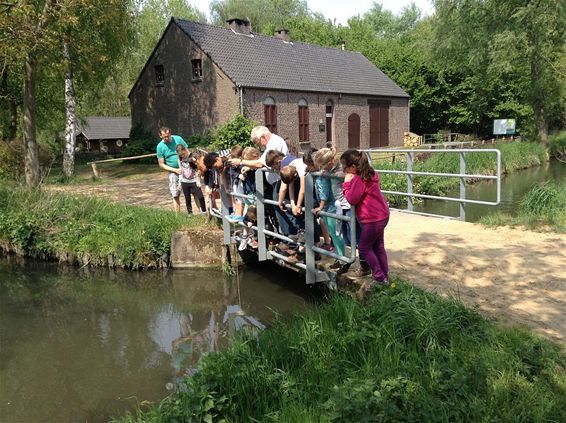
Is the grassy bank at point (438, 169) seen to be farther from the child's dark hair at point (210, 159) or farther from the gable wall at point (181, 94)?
the gable wall at point (181, 94)

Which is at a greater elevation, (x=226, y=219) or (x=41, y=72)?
(x=41, y=72)

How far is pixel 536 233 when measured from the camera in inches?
299

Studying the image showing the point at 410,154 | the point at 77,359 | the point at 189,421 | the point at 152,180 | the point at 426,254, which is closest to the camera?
the point at 189,421

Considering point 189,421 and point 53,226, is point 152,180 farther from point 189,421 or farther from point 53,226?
point 189,421

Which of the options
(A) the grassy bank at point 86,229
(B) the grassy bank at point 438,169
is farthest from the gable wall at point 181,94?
(A) the grassy bank at point 86,229

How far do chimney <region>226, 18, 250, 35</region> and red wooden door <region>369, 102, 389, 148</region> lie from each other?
913cm

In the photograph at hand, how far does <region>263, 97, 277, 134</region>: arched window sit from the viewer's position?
88.5ft

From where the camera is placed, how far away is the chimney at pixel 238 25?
29562 mm

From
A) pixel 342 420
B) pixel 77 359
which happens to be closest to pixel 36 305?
pixel 77 359

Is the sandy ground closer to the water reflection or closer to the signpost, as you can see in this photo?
the water reflection

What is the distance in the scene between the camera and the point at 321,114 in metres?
30.3

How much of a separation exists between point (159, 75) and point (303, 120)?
826 cm

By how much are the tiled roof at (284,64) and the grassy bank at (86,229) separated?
16002mm

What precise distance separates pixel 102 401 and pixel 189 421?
1810 mm
